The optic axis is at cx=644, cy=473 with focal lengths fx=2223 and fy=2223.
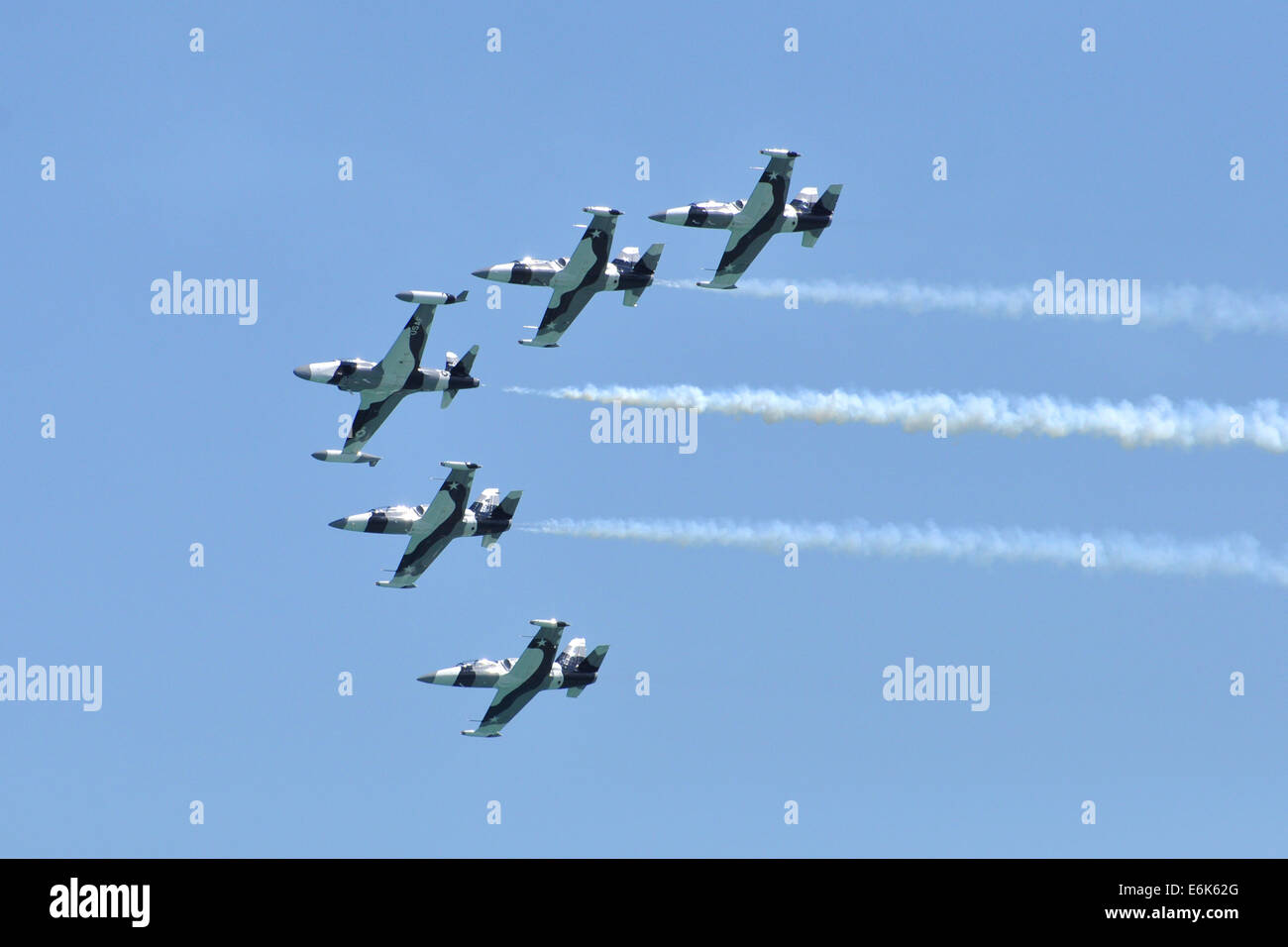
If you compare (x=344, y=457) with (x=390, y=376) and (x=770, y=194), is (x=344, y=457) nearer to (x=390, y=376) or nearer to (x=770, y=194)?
(x=390, y=376)

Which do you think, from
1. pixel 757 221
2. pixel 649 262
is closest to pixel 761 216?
pixel 757 221

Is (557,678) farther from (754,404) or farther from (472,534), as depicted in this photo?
(754,404)

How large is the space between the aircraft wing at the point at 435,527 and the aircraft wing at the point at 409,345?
483 cm

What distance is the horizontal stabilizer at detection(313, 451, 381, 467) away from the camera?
93438 mm

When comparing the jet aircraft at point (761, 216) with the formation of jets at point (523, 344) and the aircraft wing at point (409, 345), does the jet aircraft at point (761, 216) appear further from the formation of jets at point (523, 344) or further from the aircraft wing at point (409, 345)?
the aircraft wing at point (409, 345)

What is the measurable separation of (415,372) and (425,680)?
1297cm

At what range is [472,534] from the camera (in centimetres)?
9400

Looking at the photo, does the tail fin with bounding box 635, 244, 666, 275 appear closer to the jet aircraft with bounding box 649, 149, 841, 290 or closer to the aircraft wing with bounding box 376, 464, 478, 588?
the jet aircraft with bounding box 649, 149, 841, 290

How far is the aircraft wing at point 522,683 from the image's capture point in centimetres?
9431

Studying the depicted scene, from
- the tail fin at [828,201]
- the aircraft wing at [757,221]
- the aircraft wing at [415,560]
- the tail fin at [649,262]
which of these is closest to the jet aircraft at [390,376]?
the aircraft wing at [415,560]

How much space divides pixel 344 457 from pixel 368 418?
2070 mm

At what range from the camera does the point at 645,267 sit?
93562 mm

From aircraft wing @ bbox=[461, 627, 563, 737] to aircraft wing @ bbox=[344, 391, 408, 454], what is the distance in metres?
11.2

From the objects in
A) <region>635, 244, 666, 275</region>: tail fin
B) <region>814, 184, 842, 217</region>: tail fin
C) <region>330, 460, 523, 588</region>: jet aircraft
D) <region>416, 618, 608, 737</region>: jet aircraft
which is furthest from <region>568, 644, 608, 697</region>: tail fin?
<region>814, 184, 842, 217</region>: tail fin
